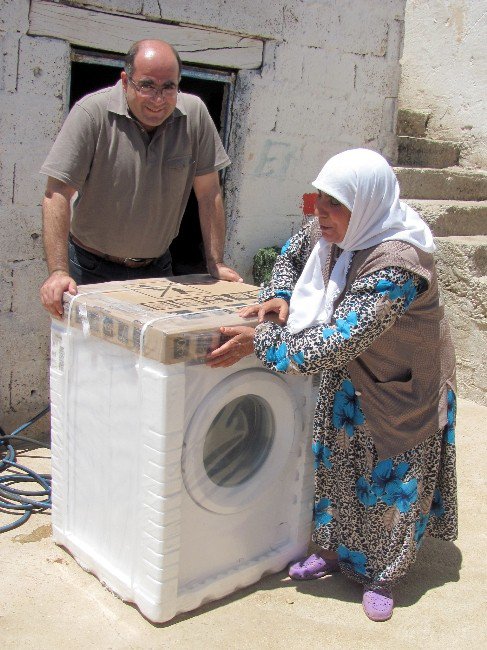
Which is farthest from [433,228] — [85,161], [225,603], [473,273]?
[225,603]

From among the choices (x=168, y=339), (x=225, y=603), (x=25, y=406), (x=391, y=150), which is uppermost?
(x=391, y=150)

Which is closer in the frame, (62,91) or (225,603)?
(225,603)

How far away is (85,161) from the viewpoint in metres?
3.13

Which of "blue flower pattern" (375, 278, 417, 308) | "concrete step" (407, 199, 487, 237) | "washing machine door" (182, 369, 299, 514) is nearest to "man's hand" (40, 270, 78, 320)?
"washing machine door" (182, 369, 299, 514)

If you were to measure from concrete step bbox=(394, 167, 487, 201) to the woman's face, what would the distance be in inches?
136

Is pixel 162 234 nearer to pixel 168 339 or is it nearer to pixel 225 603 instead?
pixel 168 339

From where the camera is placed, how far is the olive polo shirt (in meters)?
3.11

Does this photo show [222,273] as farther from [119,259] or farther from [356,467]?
[356,467]

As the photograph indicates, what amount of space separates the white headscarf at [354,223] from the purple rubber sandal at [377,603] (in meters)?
1.06

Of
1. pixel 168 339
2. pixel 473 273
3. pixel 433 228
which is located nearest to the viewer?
pixel 168 339

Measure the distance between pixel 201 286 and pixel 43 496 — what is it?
1318 millimetres

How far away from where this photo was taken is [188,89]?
554 cm

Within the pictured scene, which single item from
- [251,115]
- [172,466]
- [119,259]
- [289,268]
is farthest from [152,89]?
[251,115]

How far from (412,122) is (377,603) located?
16.1 ft
